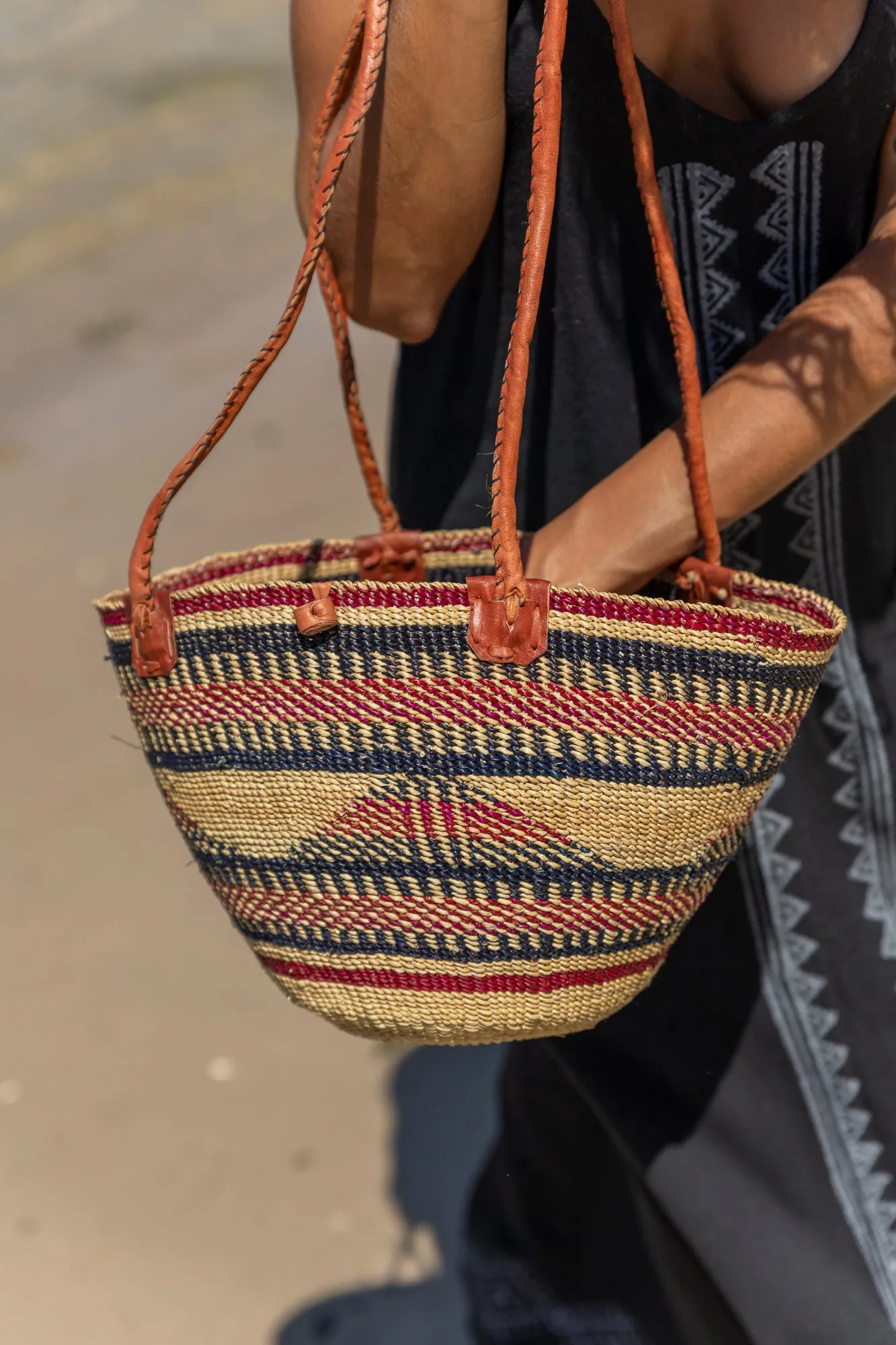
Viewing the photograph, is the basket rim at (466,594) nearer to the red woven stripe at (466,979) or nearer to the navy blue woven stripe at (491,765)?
the navy blue woven stripe at (491,765)

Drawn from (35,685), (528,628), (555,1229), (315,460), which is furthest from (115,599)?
(315,460)

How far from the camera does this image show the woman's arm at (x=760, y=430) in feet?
2.29

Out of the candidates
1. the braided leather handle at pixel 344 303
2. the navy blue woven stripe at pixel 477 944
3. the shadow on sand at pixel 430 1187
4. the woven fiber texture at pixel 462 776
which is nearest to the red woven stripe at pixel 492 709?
the woven fiber texture at pixel 462 776

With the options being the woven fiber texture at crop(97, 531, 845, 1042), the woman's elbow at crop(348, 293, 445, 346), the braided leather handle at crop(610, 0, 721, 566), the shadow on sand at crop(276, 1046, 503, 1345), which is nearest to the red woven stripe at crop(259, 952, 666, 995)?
the woven fiber texture at crop(97, 531, 845, 1042)

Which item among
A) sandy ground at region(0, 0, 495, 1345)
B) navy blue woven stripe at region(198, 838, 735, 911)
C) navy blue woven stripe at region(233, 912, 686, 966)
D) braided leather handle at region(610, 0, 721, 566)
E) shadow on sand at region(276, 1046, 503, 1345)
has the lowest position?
shadow on sand at region(276, 1046, 503, 1345)

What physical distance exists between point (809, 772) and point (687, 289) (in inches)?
14.1

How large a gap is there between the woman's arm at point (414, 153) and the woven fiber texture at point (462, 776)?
25 cm

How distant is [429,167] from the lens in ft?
2.45

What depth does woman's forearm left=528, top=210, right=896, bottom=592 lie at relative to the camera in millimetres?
698

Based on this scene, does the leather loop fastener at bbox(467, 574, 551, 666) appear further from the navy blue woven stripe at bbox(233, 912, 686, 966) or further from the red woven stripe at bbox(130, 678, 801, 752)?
the navy blue woven stripe at bbox(233, 912, 686, 966)

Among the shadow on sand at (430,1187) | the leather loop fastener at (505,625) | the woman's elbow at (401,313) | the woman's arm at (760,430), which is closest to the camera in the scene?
the leather loop fastener at (505,625)

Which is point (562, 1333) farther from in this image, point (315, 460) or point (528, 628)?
point (315, 460)

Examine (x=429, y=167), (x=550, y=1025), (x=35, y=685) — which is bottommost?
(x=35, y=685)

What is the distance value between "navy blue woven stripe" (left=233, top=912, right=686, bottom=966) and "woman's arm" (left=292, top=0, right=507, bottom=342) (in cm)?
40
